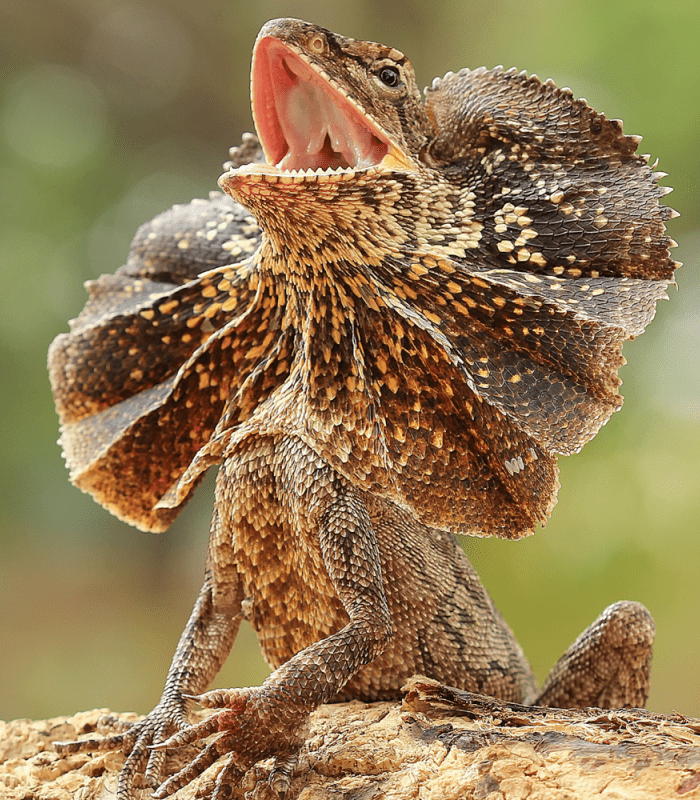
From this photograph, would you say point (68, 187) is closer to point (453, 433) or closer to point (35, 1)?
point (35, 1)

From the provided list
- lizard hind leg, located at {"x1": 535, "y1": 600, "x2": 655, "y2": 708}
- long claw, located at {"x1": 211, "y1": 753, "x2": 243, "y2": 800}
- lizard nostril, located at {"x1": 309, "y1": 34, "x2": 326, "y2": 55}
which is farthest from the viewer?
lizard hind leg, located at {"x1": 535, "y1": 600, "x2": 655, "y2": 708}

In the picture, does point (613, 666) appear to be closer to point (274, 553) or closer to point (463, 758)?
point (463, 758)

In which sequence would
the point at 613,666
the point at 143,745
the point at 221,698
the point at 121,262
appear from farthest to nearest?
the point at 121,262, the point at 613,666, the point at 143,745, the point at 221,698

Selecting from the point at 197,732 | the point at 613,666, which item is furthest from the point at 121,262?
the point at 197,732

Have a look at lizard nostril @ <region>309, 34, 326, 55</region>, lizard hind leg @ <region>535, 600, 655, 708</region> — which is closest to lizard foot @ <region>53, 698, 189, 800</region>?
lizard hind leg @ <region>535, 600, 655, 708</region>

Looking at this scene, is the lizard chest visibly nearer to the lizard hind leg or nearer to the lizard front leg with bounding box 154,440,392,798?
the lizard front leg with bounding box 154,440,392,798
